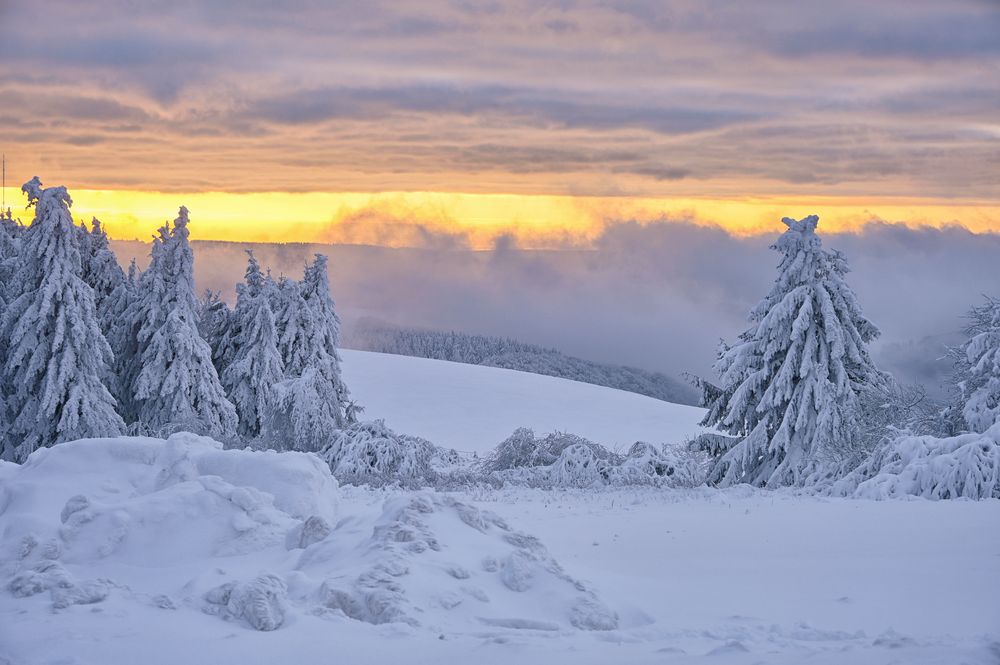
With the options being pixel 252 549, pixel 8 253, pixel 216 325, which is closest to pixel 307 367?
pixel 216 325

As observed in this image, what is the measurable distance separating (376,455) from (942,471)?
49.4 ft

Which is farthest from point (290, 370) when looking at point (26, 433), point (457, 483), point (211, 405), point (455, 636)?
point (455, 636)

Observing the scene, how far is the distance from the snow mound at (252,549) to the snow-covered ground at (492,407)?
29.4 m

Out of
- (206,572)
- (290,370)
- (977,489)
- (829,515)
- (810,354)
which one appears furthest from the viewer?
(290,370)

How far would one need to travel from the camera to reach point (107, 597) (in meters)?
8.38

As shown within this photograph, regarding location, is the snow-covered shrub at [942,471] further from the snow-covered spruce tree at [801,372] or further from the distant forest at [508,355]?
the distant forest at [508,355]

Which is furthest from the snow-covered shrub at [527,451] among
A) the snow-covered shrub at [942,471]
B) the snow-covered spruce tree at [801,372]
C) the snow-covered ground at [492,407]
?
the snow-covered ground at [492,407]

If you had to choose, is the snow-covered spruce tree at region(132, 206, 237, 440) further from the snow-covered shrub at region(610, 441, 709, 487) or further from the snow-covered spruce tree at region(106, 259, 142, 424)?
the snow-covered shrub at region(610, 441, 709, 487)

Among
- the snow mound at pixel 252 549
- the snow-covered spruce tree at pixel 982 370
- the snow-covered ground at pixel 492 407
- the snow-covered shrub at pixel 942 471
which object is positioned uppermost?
the snow-covered spruce tree at pixel 982 370

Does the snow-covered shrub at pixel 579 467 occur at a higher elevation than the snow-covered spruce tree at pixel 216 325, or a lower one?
lower

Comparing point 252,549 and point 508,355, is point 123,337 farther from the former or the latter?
point 508,355

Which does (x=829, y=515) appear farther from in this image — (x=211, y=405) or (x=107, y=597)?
(x=211, y=405)

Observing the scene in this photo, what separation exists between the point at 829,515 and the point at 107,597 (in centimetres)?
1063

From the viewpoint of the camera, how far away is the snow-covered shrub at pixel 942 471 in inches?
680
